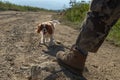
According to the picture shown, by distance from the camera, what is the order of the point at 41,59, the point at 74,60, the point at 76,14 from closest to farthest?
1. the point at 74,60
2. the point at 41,59
3. the point at 76,14

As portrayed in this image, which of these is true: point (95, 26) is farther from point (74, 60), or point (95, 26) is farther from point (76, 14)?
point (76, 14)

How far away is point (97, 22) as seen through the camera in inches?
141

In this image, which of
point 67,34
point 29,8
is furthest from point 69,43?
point 29,8

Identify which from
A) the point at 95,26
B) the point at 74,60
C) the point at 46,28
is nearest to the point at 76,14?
the point at 46,28

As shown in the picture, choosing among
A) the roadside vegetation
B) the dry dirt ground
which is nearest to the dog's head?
the dry dirt ground

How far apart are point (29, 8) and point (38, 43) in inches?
559

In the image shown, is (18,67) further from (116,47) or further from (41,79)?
(116,47)

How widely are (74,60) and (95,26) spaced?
56cm

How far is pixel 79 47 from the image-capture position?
12.6 feet

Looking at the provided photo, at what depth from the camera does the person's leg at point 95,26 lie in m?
3.43

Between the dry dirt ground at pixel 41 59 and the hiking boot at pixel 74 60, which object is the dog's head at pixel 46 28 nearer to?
the dry dirt ground at pixel 41 59

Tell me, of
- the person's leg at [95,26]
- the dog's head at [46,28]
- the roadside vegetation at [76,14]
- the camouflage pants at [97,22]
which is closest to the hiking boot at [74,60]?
the person's leg at [95,26]

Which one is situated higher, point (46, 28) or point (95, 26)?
point (95, 26)

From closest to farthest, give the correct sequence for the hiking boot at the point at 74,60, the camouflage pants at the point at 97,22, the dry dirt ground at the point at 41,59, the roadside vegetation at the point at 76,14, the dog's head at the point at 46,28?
the camouflage pants at the point at 97,22, the hiking boot at the point at 74,60, the dry dirt ground at the point at 41,59, the dog's head at the point at 46,28, the roadside vegetation at the point at 76,14
